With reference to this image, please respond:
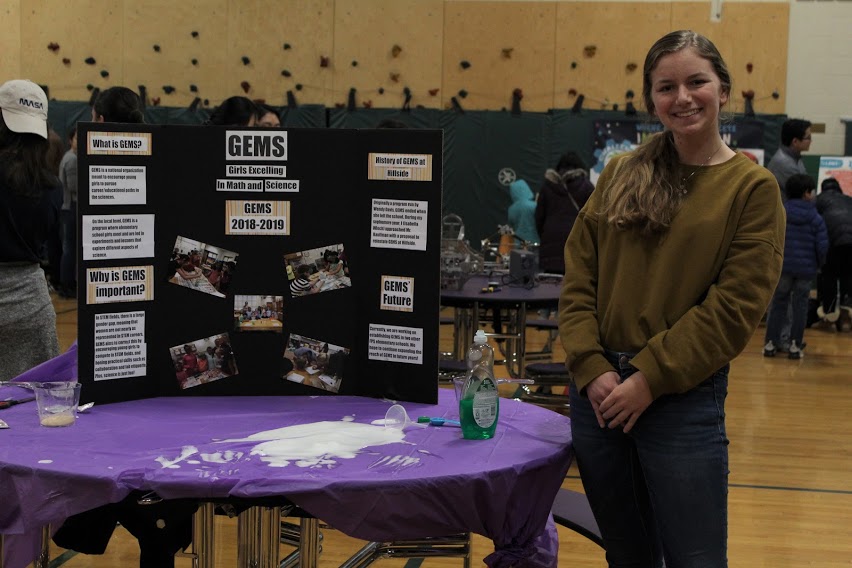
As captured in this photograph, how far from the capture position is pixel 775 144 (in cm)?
1220

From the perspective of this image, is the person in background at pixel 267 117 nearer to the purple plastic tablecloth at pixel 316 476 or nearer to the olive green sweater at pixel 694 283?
the purple plastic tablecloth at pixel 316 476

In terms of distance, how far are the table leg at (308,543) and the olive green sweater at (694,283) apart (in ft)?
2.43

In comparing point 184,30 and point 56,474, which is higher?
point 184,30

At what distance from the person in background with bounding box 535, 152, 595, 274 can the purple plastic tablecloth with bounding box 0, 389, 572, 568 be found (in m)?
5.49

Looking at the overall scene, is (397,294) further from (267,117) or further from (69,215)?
(69,215)

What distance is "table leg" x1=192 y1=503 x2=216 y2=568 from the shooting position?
2266 millimetres

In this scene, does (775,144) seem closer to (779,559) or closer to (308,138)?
(779,559)

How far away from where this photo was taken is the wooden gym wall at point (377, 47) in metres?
12.4

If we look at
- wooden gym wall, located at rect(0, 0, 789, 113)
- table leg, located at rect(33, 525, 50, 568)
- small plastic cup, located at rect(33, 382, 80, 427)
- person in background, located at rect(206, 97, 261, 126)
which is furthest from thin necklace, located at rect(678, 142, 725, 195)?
wooden gym wall, located at rect(0, 0, 789, 113)

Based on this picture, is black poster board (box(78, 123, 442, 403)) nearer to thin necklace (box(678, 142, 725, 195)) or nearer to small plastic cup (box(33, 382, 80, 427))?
small plastic cup (box(33, 382, 80, 427))

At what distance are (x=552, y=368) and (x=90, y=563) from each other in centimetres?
272

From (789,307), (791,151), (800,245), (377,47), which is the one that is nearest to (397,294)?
(800,245)

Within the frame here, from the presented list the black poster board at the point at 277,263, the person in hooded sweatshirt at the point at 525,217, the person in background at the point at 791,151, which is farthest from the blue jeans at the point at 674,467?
the person in hooded sweatshirt at the point at 525,217

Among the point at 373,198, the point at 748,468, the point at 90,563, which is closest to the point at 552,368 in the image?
the point at 748,468
